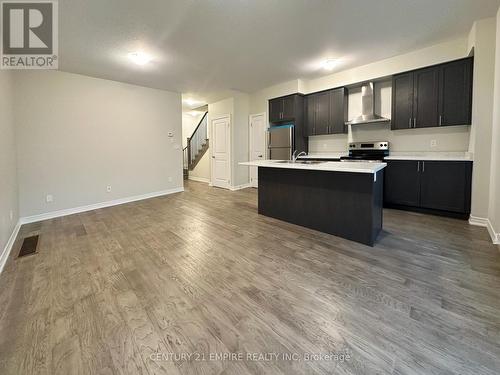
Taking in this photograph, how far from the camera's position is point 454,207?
3.63 meters

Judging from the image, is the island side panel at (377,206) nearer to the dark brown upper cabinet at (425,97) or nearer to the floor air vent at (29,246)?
the dark brown upper cabinet at (425,97)

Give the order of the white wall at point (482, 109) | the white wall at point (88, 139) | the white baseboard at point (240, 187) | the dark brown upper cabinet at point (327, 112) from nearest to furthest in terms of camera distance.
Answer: the white wall at point (482, 109), the white wall at point (88, 139), the dark brown upper cabinet at point (327, 112), the white baseboard at point (240, 187)

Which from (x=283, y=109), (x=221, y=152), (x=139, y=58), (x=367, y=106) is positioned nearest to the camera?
(x=139, y=58)

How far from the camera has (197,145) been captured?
893 centimetres

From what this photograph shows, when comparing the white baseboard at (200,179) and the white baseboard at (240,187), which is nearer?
the white baseboard at (240,187)

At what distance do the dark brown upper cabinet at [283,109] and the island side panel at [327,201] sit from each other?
2.48 metres

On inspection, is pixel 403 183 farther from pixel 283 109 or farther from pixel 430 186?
pixel 283 109

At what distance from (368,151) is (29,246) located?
5.80m

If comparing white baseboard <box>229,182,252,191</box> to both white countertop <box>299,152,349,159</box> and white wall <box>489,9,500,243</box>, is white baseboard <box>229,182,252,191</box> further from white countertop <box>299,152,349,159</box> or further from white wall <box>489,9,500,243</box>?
white wall <box>489,9,500,243</box>

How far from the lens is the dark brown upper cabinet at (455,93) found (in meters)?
3.57

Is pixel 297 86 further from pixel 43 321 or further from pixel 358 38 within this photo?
pixel 43 321

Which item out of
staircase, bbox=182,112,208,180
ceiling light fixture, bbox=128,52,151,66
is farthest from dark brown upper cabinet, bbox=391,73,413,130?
staircase, bbox=182,112,208,180

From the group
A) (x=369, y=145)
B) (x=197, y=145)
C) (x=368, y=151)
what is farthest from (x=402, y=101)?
(x=197, y=145)

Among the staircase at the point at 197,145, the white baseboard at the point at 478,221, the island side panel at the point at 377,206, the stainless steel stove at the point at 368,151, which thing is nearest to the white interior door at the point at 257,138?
the staircase at the point at 197,145
